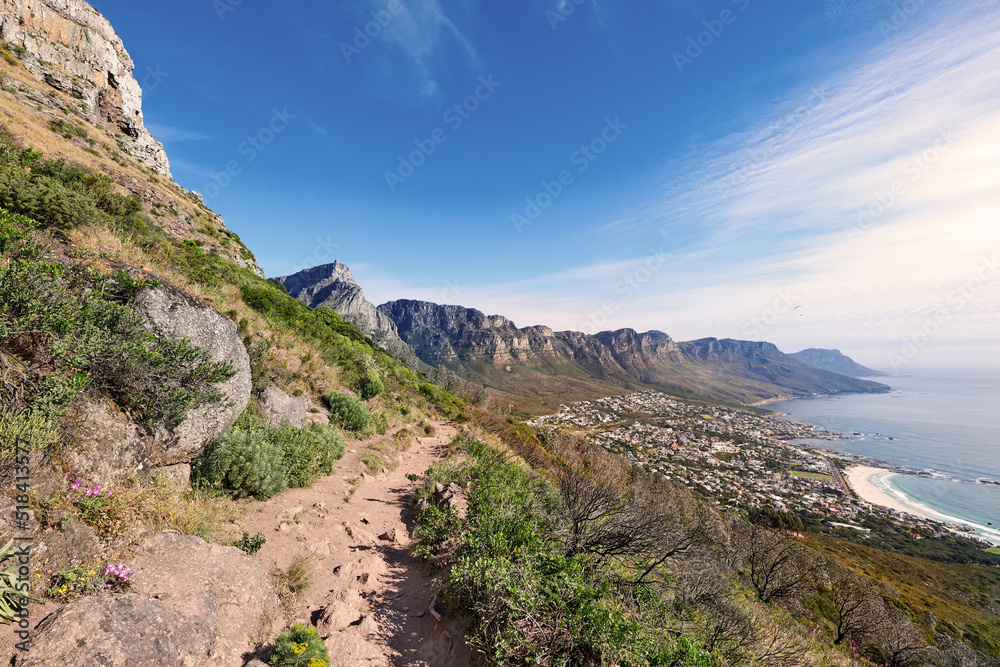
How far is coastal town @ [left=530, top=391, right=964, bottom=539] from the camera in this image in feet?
159

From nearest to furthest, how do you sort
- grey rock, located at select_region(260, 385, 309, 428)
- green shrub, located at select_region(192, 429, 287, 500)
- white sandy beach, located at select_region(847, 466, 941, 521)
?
green shrub, located at select_region(192, 429, 287, 500) → grey rock, located at select_region(260, 385, 309, 428) → white sandy beach, located at select_region(847, 466, 941, 521)

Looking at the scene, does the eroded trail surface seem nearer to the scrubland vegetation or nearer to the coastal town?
the scrubland vegetation

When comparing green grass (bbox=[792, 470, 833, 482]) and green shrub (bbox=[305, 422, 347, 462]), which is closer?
green shrub (bbox=[305, 422, 347, 462])

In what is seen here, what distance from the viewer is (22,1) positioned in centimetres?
3559

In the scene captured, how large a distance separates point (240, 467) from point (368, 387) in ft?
29.4

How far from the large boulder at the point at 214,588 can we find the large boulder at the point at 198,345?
2096mm

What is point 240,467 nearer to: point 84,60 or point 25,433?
point 25,433

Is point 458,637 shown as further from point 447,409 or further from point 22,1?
point 22,1

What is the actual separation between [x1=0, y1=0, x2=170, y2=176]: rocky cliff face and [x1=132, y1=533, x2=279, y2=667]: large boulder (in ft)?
159

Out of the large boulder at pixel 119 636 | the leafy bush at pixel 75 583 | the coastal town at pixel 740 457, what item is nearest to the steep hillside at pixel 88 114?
the leafy bush at pixel 75 583

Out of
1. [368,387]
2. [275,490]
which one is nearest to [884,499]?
[368,387]

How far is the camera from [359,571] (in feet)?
18.9

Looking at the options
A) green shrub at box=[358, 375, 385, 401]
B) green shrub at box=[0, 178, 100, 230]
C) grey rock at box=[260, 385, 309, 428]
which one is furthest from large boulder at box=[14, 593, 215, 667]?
green shrub at box=[358, 375, 385, 401]

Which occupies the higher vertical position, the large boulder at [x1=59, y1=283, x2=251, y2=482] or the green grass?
the large boulder at [x1=59, y1=283, x2=251, y2=482]
